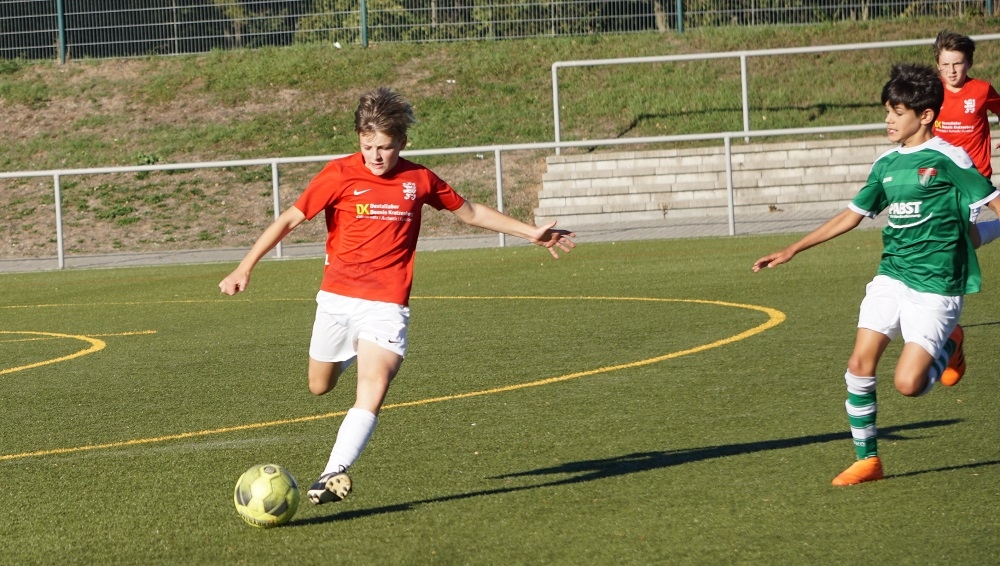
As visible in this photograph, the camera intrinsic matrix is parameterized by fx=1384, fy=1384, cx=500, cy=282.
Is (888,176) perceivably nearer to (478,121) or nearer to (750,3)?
(478,121)

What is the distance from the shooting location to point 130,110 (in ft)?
99.5

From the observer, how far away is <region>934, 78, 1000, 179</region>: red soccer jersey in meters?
10.4

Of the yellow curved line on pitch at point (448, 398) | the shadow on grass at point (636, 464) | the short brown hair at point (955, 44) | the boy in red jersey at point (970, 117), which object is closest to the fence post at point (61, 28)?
the yellow curved line on pitch at point (448, 398)

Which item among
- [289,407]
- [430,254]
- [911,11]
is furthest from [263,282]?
[911,11]

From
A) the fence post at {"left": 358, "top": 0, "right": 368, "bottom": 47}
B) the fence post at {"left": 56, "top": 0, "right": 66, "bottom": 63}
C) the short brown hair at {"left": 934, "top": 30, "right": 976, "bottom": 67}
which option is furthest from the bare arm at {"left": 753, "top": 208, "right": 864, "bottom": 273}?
the fence post at {"left": 56, "top": 0, "right": 66, "bottom": 63}

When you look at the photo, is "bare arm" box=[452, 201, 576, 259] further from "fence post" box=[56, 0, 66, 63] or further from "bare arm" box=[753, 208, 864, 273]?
"fence post" box=[56, 0, 66, 63]

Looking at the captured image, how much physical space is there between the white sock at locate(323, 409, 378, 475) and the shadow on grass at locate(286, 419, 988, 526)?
220mm

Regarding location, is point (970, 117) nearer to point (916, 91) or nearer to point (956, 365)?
point (956, 365)

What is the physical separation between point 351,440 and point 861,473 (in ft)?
6.93

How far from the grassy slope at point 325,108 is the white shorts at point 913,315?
18690mm

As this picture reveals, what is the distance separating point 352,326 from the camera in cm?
594

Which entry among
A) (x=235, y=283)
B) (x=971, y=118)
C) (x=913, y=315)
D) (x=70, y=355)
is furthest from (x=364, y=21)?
(x=913, y=315)

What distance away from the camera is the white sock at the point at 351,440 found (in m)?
5.50

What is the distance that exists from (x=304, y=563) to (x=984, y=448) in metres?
3.24
